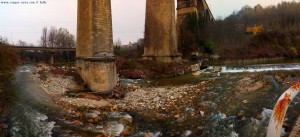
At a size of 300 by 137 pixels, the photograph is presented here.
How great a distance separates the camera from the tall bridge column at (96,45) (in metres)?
13.9

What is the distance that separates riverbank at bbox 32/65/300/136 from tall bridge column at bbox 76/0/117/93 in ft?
2.45

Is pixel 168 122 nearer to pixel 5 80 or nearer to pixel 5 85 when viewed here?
pixel 5 85

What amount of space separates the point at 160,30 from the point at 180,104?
15534 mm

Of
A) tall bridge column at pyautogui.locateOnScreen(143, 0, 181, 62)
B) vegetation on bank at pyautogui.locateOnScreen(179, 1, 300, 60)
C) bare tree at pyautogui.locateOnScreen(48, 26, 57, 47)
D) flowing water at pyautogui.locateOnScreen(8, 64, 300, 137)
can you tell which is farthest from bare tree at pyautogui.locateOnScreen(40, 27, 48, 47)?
flowing water at pyautogui.locateOnScreen(8, 64, 300, 137)

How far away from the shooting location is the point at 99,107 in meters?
11.1

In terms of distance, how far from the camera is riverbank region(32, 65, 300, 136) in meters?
8.11

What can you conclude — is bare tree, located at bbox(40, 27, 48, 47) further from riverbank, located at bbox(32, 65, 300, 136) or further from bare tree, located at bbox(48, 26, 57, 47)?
riverbank, located at bbox(32, 65, 300, 136)

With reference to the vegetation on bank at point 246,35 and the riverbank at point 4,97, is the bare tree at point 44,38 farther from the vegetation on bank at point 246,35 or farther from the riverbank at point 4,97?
the riverbank at point 4,97

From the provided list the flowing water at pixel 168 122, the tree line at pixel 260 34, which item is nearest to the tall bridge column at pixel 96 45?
the flowing water at pixel 168 122

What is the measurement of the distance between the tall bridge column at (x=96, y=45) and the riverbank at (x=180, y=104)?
75cm

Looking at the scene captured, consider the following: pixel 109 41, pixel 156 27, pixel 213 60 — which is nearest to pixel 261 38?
pixel 213 60

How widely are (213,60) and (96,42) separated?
2251 centimetres

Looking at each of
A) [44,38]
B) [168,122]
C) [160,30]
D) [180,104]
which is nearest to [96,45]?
[180,104]

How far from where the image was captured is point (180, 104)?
11109 mm
